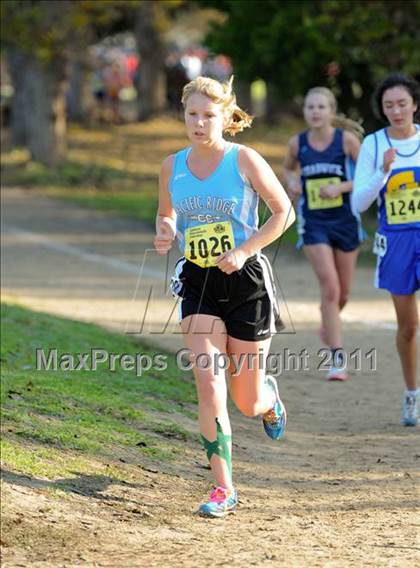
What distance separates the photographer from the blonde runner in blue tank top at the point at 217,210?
5.94 metres

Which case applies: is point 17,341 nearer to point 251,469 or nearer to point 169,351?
point 169,351

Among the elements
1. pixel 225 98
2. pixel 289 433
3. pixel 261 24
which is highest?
pixel 261 24

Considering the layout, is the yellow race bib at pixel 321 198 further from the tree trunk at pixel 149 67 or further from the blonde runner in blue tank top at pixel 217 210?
the tree trunk at pixel 149 67

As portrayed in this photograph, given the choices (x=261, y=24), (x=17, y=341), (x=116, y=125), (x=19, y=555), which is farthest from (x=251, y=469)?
(x=116, y=125)

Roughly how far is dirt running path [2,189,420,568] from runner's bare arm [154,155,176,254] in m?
1.22

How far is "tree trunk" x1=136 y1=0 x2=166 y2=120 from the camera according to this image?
115 feet

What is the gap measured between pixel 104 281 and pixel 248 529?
912 cm

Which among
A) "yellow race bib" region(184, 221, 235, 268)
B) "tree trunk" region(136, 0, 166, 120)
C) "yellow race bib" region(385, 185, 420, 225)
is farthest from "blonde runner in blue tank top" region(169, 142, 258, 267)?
"tree trunk" region(136, 0, 166, 120)

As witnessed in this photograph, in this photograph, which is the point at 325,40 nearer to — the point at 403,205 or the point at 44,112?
the point at 44,112

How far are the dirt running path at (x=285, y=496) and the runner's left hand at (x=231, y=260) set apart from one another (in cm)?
117

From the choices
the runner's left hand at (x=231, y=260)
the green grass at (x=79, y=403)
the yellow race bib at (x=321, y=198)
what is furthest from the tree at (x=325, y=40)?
the runner's left hand at (x=231, y=260)

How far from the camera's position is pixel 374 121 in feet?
62.5

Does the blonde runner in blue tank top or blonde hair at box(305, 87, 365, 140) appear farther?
blonde hair at box(305, 87, 365, 140)

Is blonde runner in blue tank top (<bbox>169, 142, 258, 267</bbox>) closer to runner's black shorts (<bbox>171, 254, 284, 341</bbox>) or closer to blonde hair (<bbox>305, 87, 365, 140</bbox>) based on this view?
runner's black shorts (<bbox>171, 254, 284, 341</bbox>)
